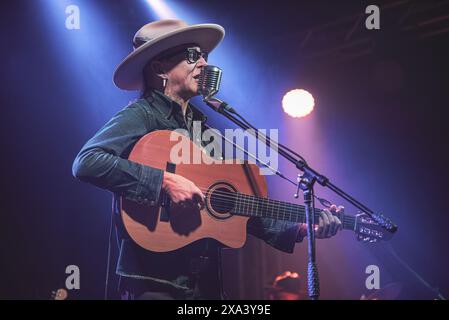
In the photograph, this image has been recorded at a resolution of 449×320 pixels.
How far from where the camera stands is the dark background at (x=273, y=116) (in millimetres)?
5340

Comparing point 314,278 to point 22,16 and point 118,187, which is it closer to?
point 118,187

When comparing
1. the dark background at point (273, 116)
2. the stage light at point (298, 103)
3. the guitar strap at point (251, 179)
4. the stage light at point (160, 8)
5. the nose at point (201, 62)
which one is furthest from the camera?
the stage light at point (298, 103)

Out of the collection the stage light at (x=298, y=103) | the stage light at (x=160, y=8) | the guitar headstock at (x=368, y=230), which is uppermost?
the stage light at (x=160, y=8)

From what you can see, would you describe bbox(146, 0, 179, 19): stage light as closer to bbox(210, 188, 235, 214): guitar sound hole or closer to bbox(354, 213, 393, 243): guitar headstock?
bbox(210, 188, 235, 214): guitar sound hole

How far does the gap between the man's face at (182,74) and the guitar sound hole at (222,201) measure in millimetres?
724

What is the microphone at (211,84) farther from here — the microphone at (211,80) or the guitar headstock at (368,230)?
the guitar headstock at (368,230)

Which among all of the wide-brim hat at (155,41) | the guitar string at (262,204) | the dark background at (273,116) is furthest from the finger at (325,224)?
the dark background at (273,116)

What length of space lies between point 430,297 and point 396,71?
3019 mm

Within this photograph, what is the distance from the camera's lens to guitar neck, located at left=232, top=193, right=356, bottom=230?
304cm

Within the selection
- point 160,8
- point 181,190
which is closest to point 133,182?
point 181,190

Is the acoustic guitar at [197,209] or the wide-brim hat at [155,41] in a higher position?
the wide-brim hat at [155,41]

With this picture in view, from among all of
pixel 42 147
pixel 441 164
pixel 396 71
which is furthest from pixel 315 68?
pixel 42 147

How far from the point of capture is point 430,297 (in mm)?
5277

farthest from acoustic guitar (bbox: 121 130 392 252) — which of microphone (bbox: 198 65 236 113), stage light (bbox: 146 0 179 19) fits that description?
stage light (bbox: 146 0 179 19)
